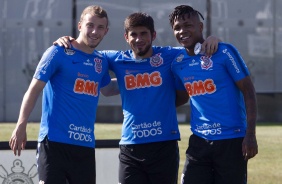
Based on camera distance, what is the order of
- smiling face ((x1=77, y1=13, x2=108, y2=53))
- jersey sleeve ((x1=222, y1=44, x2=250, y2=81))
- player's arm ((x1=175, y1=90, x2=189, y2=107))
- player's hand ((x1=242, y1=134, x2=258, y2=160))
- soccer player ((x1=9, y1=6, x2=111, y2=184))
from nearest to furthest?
1. player's hand ((x1=242, y1=134, x2=258, y2=160))
2. jersey sleeve ((x1=222, y1=44, x2=250, y2=81))
3. soccer player ((x1=9, y1=6, x2=111, y2=184))
4. smiling face ((x1=77, y1=13, x2=108, y2=53))
5. player's arm ((x1=175, y1=90, x2=189, y2=107))

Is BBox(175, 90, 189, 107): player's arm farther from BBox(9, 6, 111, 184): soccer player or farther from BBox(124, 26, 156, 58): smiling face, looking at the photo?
BBox(9, 6, 111, 184): soccer player

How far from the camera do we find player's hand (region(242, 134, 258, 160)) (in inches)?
222

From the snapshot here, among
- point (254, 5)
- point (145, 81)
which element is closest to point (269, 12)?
point (254, 5)

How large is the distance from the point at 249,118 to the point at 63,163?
1.38 m

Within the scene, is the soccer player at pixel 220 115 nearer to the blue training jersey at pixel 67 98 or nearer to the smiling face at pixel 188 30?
the smiling face at pixel 188 30

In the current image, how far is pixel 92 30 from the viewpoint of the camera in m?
5.98

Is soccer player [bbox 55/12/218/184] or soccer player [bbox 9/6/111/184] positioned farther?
soccer player [bbox 55/12/218/184]

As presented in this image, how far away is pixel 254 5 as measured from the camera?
19344 millimetres

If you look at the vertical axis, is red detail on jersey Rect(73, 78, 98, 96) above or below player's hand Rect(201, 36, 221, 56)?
below

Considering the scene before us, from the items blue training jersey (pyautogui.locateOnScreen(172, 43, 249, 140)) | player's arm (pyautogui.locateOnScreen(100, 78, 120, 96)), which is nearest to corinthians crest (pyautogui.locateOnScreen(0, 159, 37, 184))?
player's arm (pyautogui.locateOnScreen(100, 78, 120, 96))

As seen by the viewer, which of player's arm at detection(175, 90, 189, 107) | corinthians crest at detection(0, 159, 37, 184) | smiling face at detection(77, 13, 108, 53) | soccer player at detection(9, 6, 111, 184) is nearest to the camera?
soccer player at detection(9, 6, 111, 184)

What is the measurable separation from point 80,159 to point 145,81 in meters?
0.78

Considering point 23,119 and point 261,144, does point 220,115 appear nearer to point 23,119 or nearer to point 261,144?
point 23,119

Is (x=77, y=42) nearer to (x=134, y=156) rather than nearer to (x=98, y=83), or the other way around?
(x=98, y=83)
